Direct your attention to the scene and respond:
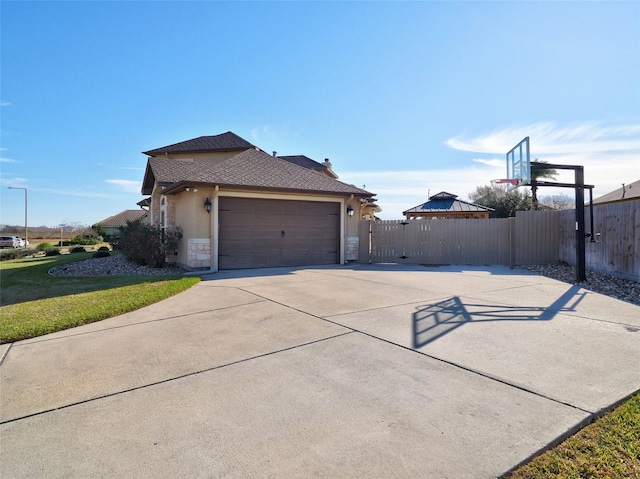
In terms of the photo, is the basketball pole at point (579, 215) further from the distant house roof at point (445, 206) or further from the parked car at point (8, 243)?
the parked car at point (8, 243)

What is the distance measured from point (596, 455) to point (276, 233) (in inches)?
424

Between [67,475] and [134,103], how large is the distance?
15034mm

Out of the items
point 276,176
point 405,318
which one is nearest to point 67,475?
point 405,318

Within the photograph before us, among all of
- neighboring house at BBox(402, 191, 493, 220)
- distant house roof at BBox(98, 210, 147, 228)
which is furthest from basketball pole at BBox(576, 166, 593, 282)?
distant house roof at BBox(98, 210, 147, 228)

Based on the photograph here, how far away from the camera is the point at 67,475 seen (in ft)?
6.68

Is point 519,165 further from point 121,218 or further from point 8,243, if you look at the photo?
point 121,218

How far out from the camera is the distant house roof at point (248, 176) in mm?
11305

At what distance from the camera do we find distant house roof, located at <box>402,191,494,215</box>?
2273 cm

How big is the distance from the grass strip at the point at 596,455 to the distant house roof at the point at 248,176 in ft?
33.7

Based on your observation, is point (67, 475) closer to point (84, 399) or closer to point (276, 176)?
point (84, 399)

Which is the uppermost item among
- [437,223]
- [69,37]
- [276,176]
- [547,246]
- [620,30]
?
[69,37]

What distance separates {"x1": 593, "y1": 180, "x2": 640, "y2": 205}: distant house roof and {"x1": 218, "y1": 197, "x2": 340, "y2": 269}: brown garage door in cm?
1917

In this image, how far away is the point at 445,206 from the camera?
76.9ft

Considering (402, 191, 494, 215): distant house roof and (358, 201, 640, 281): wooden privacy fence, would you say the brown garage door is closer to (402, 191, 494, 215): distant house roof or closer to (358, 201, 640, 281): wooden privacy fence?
(358, 201, 640, 281): wooden privacy fence
